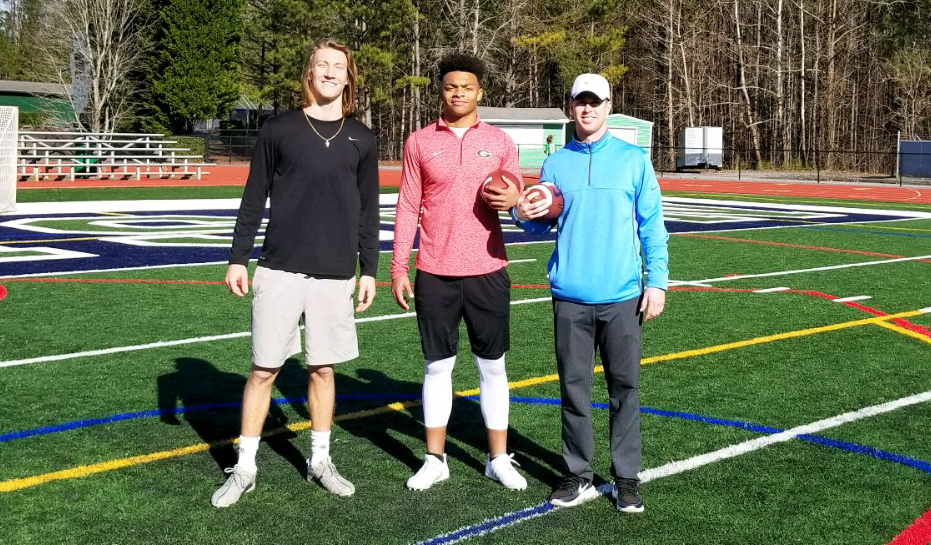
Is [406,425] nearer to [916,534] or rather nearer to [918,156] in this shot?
[916,534]

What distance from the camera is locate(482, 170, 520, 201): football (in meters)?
4.64

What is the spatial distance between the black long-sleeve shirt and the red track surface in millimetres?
25159

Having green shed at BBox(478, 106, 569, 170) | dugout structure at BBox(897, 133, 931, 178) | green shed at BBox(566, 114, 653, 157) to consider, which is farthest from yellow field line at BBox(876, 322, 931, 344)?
green shed at BBox(478, 106, 569, 170)

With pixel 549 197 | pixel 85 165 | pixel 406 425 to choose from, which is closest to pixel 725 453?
pixel 406 425

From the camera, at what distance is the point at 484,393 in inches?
201

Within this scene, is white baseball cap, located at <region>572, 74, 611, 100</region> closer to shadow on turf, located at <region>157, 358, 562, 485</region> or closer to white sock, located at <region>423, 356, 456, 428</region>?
white sock, located at <region>423, 356, 456, 428</region>

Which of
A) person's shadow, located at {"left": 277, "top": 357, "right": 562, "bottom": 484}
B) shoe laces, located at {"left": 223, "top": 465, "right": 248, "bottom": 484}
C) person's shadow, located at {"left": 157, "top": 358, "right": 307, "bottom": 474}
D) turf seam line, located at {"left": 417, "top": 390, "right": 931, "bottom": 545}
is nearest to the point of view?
turf seam line, located at {"left": 417, "top": 390, "right": 931, "bottom": 545}

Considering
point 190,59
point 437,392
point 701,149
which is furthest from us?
point 190,59

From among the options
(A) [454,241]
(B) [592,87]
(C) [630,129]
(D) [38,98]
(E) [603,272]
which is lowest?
(E) [603,272]

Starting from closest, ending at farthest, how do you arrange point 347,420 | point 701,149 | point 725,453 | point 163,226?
1. point 725,453
2. point 347,420
3. point 163,226
4. point 701,149

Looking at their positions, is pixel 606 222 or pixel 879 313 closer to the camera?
pixel 606 222

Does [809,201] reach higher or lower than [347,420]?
higher

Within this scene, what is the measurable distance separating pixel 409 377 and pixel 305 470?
6.87 feet

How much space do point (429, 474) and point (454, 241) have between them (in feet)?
3.48
